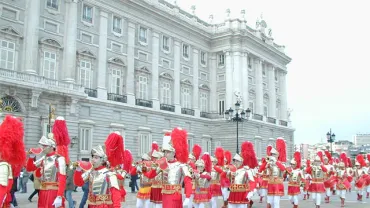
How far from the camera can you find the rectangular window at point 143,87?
35.6 metres

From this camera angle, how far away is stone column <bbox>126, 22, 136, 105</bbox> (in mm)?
33906

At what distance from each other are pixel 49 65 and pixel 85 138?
19.2ft

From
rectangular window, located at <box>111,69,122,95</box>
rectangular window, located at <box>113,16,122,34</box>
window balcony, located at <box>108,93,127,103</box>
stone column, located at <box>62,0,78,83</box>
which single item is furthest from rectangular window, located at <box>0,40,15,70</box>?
rectangular window, located at <box>113,16,122,34</box>

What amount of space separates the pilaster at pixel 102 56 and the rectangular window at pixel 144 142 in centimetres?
523

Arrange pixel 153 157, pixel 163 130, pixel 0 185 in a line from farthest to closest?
pixel 163 130 < pixel 153 157 < pixel 0 185

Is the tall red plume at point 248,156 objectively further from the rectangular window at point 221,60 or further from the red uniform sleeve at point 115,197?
the rectangular window at point 221,60

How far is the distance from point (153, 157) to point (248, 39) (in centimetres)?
3689

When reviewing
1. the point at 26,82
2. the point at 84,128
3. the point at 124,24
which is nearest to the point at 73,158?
the point at 84,128

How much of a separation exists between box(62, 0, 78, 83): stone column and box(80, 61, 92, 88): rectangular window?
90 centimetres

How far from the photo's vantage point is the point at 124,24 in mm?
34344

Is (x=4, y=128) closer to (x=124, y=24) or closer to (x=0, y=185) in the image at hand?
(x=0, y=185)

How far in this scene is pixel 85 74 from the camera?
30.6 m

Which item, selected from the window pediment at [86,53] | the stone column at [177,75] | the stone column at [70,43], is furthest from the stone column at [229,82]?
the stone column at [70,43]

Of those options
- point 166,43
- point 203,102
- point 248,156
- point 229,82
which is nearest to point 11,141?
point 248,156
